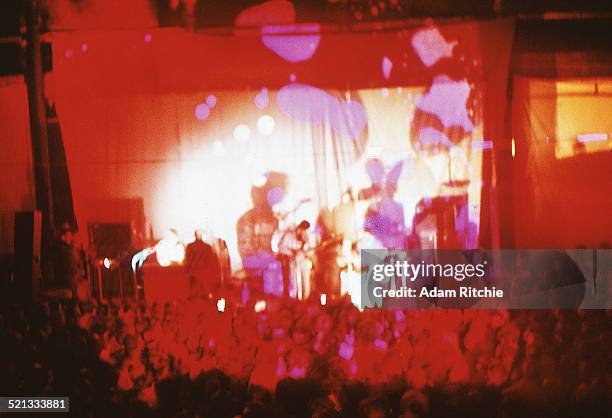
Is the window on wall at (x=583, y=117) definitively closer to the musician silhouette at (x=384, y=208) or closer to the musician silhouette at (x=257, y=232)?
the musician silhouette at (x=384, y=208)

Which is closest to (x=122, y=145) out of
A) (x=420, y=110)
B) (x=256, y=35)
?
(x=256, y=35)

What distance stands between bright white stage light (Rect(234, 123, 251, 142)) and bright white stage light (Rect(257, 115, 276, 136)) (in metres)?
0.08

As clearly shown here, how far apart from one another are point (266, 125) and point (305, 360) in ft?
5.34

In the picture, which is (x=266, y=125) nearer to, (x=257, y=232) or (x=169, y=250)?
(x=257, y=232)

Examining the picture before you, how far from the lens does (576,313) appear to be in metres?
3.75

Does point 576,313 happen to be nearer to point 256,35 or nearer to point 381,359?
point 381,359

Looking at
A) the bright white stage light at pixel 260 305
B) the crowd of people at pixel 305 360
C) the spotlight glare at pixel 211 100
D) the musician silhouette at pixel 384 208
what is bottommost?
the crowd of people at pixel 305 360

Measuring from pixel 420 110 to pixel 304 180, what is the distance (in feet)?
3.12

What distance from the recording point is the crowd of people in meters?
3.26

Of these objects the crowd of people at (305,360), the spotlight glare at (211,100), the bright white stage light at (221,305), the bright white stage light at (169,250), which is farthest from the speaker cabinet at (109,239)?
the spotlight glare at (211,100)

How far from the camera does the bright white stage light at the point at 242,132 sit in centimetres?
414

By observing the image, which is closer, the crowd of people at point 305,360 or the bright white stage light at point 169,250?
the crowd of people at point 305,360
